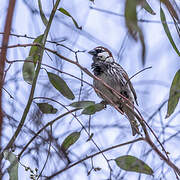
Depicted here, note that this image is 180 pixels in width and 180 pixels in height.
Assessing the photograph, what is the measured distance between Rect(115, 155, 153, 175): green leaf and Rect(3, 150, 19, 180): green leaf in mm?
311

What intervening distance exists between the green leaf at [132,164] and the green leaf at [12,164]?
0.31m

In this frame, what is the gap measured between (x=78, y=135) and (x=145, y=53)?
2.22ft

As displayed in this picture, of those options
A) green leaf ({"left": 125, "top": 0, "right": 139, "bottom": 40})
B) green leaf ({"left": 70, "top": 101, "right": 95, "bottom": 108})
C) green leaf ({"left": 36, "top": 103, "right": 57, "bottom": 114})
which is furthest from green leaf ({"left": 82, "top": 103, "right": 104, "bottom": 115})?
green leaf ({"left": 125, "top": 0, "right": 139, "bottom": 40})

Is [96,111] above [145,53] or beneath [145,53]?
above

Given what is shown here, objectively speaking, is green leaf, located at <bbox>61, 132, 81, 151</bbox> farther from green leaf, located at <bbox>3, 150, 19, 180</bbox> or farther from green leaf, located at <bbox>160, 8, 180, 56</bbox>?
green leaf, located at <bbox>160, 8, 180, 56</bbox>

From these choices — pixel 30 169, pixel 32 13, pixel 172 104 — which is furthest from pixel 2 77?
pixel 172 104

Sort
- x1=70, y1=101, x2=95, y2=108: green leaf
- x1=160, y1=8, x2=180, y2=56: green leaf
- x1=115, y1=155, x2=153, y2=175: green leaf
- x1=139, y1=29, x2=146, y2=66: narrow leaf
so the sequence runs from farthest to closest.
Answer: x1=70, y1=101, x2=95, y2=108: green leaf → x1=160, y1=8, x2=180, y2=56: green leaf → x1=115, y1=155, x2=153, y2=175: green leaf → x1=139, y1=29, x2=146, y2=66: narrow leaf

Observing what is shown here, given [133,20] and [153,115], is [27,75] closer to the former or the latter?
[153,115]

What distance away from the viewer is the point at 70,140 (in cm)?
132

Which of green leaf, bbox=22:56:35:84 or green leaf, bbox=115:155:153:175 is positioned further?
green leaf, bbox=22:56:35:84

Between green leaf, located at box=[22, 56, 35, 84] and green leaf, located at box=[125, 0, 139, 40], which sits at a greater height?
green leaf, located at box=[22, 56, 35, 84]

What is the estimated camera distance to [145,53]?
2.32 ft

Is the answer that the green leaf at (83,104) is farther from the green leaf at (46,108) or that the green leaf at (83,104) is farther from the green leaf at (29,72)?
the green leaf at (29,72)

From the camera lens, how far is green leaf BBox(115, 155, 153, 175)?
110 centimetres
